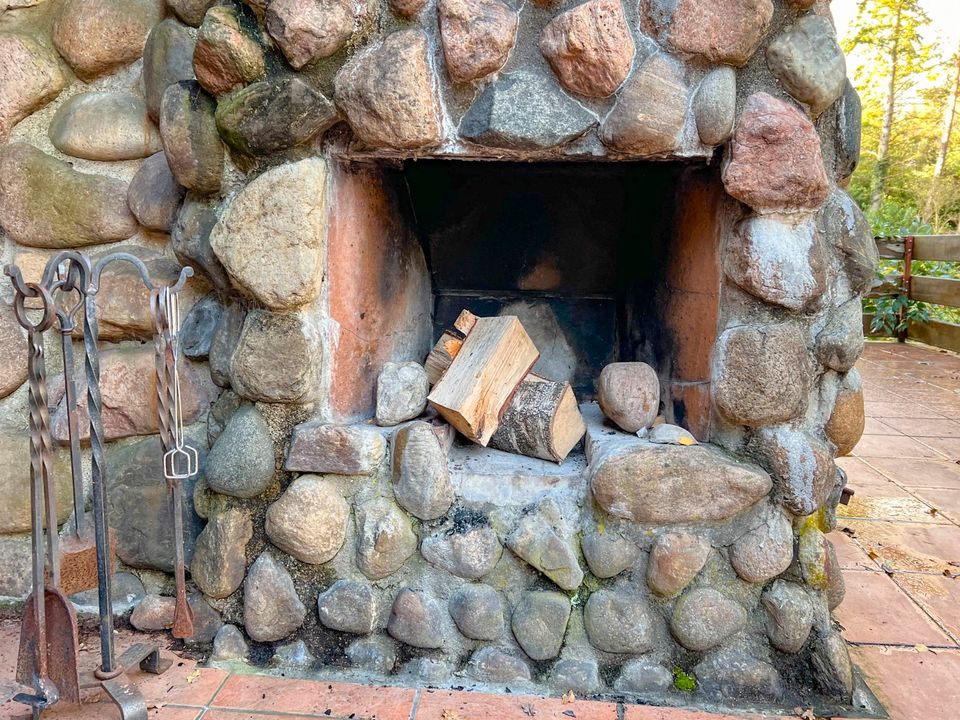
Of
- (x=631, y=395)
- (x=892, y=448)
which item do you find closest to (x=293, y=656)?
(x=631, y=395)

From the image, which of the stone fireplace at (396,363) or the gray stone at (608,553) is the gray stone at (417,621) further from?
the gray stone at (608,553)

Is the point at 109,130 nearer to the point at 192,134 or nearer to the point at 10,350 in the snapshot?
the point at 192,134

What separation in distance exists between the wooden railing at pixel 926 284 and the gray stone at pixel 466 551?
18.0 feet

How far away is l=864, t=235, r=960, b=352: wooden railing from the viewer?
5638 mm

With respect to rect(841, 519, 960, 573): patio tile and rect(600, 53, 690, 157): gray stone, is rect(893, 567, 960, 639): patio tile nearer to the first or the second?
rect(841, 519, 960, 573): patio tile

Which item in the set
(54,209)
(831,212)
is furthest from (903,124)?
(54,209)

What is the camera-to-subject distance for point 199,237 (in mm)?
1591

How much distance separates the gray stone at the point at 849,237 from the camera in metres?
1.55

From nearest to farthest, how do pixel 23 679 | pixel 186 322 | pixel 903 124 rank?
pixel 23 679, pixel 186 322, pixel 903 124

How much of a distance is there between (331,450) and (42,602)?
2.01ft

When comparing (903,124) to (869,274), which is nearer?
(869,274)

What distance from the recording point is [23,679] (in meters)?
1.38

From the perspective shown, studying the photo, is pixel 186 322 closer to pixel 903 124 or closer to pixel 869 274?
pixel 869 274

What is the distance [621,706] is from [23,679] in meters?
1.21
